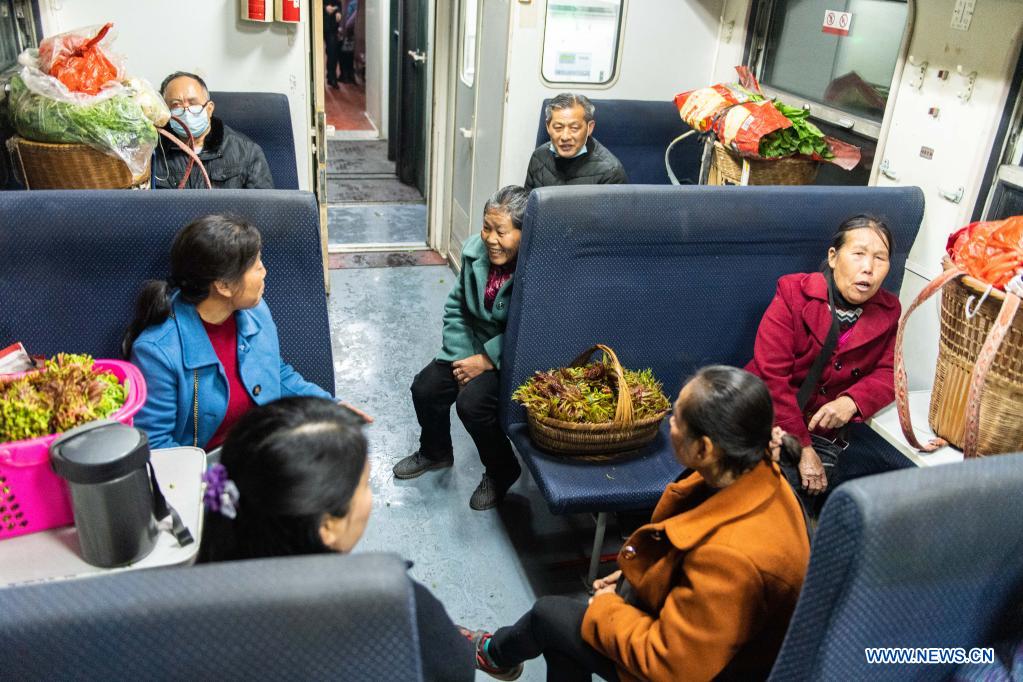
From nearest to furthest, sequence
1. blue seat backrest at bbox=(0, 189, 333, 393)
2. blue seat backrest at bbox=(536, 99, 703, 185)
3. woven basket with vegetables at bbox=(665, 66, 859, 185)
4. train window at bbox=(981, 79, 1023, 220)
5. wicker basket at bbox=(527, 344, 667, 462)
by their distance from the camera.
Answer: blue seat backrest at bbox=(0, 189, 333, 393)
wicker basket at bbox=(527, 344, 667, 462)
train window at bbox=(981, 79, 1023, 220)
woven basket with vegetables at bbox=(665, 66, 859, 185)
blue seat backrest at bbox=(536, 99, 703, 185)

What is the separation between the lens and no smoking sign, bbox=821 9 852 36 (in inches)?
146

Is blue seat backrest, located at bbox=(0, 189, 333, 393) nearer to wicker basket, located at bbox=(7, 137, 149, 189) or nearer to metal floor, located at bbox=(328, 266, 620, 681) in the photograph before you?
wicker basket, located at bbox=(7, 137, 149, 189)

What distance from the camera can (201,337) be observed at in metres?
2.05

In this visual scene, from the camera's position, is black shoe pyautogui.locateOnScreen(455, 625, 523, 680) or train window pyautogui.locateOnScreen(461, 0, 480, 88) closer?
black shoe pyautogui.locateOnScreen(455, 625, 523, 680)

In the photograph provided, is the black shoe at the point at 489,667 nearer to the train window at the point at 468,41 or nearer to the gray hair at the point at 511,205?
the gray hair at the point at 511,205

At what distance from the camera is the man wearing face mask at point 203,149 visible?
342 centimetres

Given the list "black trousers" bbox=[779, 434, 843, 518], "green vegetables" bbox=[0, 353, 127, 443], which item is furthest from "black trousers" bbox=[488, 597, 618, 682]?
"green vegetables" bbox=[0, 353, 127, 443]

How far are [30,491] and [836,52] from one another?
377 centimetres

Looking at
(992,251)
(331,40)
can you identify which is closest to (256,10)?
(992,251)

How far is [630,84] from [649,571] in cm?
349

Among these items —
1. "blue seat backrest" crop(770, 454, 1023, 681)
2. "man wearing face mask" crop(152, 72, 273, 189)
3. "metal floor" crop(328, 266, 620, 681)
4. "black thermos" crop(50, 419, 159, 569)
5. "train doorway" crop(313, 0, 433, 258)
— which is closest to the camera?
"blue seat backrest" crop(770, 454, 1023, 681)

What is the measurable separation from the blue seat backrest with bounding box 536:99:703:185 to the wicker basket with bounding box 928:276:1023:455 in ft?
9.24

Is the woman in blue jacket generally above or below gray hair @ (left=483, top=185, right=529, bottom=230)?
below

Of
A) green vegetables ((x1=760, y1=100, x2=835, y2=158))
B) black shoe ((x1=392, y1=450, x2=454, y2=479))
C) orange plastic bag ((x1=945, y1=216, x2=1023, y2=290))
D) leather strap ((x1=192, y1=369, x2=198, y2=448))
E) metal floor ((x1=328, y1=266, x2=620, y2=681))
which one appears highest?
orange plastic bag ((x1=945, y1=216, x2=1023, y2=290))
